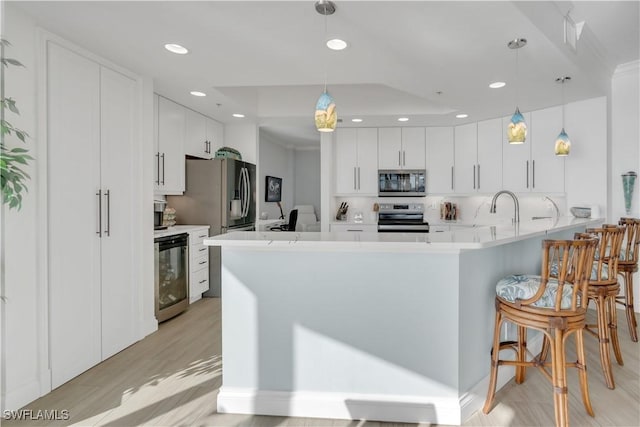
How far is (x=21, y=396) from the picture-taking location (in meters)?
2.12

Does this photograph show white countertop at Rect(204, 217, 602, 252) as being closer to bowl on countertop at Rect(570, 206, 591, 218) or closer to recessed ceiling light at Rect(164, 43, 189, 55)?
recessed ceiling light at Rect(164, 43, 189, 55)

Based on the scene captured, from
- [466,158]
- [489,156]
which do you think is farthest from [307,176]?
[489,156]

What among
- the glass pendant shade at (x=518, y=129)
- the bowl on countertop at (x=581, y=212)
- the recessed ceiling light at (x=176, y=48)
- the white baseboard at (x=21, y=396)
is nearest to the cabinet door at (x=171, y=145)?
the recessed ceiling light at (x=176, y=48)

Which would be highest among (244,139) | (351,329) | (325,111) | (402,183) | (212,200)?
(244,139)

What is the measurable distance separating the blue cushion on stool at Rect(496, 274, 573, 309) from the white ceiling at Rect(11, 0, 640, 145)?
1.57 meters

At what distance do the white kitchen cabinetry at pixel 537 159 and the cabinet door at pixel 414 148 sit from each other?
3.62 ft

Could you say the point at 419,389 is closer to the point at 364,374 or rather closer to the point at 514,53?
the point at 364,374

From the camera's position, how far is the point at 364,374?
201 cm

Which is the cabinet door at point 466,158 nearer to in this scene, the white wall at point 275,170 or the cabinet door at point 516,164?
the cabinet door at point 516,164

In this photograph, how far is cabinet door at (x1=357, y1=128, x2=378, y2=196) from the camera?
5512mm

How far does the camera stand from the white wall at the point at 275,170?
285 inches

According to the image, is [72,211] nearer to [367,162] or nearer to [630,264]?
[367,162]

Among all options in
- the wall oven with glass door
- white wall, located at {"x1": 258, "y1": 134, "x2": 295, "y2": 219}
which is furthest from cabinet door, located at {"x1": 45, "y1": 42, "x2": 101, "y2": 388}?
white wall, located at {"x1": 258, "y1": 134, "x2": 295, "y2": 219}

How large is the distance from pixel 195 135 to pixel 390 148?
281 centimetres
